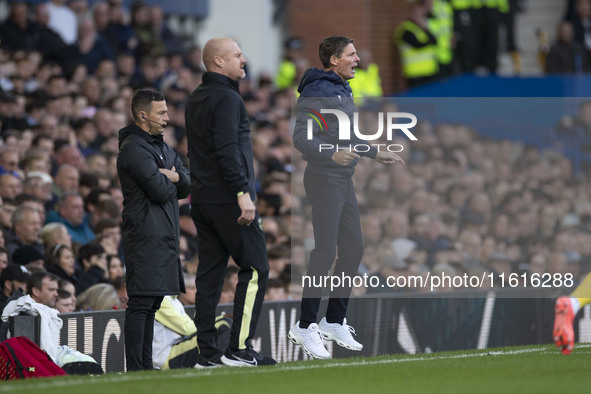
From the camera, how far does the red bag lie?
739cm

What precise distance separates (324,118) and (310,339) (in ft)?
4.77

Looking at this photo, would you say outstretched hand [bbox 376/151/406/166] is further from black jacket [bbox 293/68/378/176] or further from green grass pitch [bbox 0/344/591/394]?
green grass pitch [bbox 0/344/591/394]

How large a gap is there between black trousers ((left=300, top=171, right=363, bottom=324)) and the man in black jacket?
0.99 meters

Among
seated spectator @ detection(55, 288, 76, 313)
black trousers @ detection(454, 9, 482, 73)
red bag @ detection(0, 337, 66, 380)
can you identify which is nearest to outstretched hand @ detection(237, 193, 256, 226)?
red bag @ detection(0, 337, 66, 380)

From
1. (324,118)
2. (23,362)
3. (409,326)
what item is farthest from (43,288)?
(409,326)

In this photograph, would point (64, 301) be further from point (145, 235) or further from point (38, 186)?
point (38, 186)

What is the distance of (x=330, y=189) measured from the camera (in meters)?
8.14

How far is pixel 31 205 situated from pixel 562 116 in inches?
217

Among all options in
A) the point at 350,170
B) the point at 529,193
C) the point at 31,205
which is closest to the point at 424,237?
the point at 529,193

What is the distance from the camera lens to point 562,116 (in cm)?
1253

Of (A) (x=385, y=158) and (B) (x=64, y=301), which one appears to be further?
(B) (x=64, y=301)

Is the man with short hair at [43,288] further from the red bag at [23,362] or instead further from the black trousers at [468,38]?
the black trousers at [468,38]

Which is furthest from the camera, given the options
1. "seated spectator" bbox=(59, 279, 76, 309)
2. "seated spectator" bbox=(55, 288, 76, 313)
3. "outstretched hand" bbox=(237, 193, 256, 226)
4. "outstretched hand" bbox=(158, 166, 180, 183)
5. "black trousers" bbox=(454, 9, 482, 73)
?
"black trousers" bbox=(454, 9, 482, 73)

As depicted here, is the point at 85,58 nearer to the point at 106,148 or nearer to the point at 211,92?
the point at 106,148
